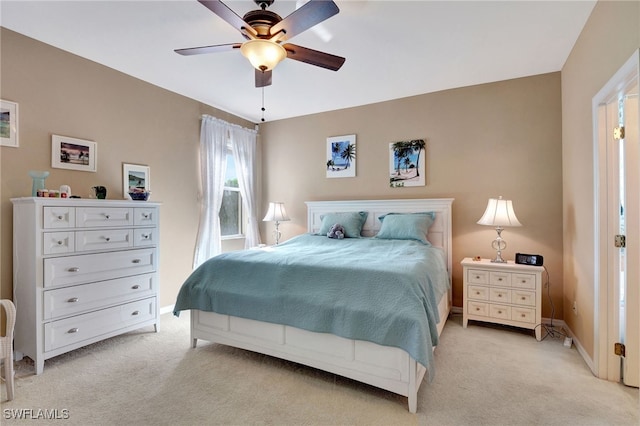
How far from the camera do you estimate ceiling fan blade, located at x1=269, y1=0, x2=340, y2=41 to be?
1.61 metres

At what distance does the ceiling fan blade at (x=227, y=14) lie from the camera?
1.67 metres

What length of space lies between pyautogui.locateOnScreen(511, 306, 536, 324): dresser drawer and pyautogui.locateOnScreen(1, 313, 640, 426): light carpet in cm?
28

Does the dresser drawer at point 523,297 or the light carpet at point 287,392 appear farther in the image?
the dresser drawer at point 523,297

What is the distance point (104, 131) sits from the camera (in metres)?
3.07

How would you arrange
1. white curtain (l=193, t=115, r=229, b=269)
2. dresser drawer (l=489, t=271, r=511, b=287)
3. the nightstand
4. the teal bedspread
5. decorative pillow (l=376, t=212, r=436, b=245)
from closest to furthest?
the teal bedspread
the nightstand
dresser drawer (l=489, t=271, r=511, b=287)
decorative pillow (l=376, t=212, r=436, b=245)
white curtain (l=193, t=115, r=229, b=269)

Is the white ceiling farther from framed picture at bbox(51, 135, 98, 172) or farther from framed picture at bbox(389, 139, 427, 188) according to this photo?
framed picture at bbox(51, 135, 98, 172)

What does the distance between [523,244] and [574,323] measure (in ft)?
2.95

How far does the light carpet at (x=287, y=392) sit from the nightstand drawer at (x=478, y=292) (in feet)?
1.73

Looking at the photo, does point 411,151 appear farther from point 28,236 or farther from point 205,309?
point 28,236

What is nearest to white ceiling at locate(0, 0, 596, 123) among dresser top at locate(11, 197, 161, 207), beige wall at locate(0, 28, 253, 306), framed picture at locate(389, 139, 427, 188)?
beige wall at locate(0, 28, 253, 306)

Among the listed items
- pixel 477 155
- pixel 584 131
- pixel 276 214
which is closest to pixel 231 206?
pixel 276 214

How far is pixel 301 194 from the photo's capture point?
4762 millimetres

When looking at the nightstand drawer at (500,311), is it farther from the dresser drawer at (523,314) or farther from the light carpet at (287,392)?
the light carpet at (287,392)

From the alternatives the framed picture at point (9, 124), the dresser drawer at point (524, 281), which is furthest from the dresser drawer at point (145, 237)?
the dresser drawer at point (524, 281)
